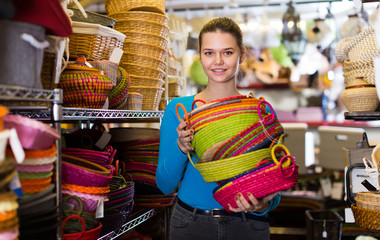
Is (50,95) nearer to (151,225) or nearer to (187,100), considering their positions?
(187,100)

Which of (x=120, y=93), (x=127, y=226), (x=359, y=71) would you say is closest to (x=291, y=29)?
(x=359, y=71)

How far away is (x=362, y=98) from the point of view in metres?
2.26

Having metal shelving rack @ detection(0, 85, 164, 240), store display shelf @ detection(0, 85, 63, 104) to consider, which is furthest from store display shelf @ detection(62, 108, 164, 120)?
store display shelf @ detection(0, 85, 63, 104)

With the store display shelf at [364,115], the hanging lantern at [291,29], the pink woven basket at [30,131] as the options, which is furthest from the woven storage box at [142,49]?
the hanging lantern at [291,29]

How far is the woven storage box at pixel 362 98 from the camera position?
224 centimetres

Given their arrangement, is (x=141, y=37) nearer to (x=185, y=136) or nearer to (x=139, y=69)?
(x=139, y=69)

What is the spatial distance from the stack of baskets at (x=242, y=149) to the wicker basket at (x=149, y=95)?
3.80 ft

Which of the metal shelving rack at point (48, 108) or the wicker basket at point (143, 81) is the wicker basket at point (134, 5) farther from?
the metal shelving rack at point (48, 108)

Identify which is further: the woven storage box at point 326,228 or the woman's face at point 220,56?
the woven storage box at point 326,228

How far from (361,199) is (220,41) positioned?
1.00 metres

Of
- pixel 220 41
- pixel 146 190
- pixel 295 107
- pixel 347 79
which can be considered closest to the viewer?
pixel 220 41

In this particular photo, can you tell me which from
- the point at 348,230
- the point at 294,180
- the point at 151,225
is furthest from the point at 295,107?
the point at 294,180

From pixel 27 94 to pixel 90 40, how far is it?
2.94ft

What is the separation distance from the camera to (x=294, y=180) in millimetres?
1381
